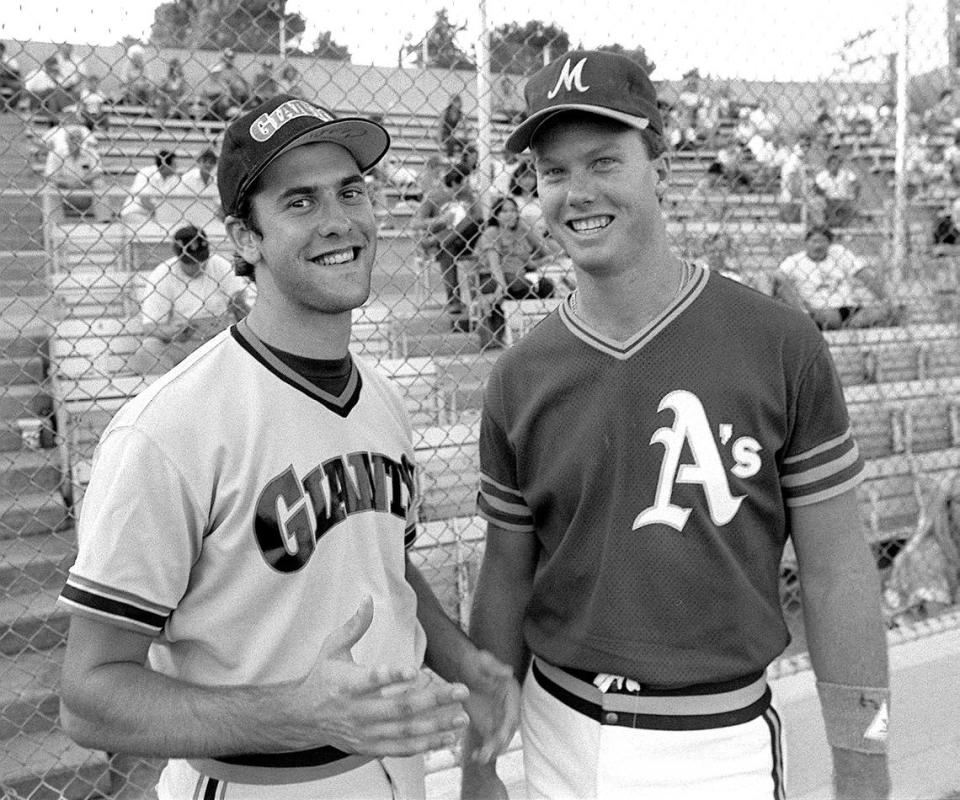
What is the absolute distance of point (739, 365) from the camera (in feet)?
5.41

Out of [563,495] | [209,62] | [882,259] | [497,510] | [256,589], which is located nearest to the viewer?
[256,589]

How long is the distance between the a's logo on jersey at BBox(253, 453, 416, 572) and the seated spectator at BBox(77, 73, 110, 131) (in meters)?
3.44

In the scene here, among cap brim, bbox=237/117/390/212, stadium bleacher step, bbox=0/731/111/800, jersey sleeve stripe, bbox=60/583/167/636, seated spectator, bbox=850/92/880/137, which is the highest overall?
seated spectator, bbox=850/92/880/137

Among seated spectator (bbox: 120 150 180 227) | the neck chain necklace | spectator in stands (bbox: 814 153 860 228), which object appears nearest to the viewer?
the neck chain necklace

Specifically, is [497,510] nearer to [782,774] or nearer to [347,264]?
[347,264]

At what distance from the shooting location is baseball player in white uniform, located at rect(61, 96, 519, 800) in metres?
1.36

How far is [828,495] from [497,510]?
626mm

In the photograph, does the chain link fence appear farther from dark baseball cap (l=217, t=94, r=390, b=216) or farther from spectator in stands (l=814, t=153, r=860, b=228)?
dark baseball cap (l=217, t=94, r=390, b=216)

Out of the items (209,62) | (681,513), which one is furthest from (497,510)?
(209,62)

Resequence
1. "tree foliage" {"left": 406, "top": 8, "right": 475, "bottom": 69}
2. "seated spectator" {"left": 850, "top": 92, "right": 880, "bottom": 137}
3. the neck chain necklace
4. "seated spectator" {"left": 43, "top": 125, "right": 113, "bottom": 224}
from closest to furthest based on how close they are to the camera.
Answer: the neck chain necklace → "tree foliage" {"left": 406, "top": 8, "right": 475, "bottom": 69} → "seated spectator" {"left": 43, "top": 125, "right": 113, "bottom": 224} → "seated spectator" {"left": 850, "top": 92, "right": 880, "bottom": 137}

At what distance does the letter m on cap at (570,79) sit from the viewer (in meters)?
1.66

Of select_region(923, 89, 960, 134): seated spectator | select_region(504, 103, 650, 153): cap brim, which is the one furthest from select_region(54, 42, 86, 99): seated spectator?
select_region(923, 89, 960, 134): seated spectator

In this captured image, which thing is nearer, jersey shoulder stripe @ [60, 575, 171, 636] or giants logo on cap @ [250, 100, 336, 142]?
jersey shoulder stripe @ [60, 575, 171, 636]

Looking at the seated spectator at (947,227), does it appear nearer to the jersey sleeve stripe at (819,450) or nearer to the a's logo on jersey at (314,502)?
the jersey sleeve stripe at (819,450)
